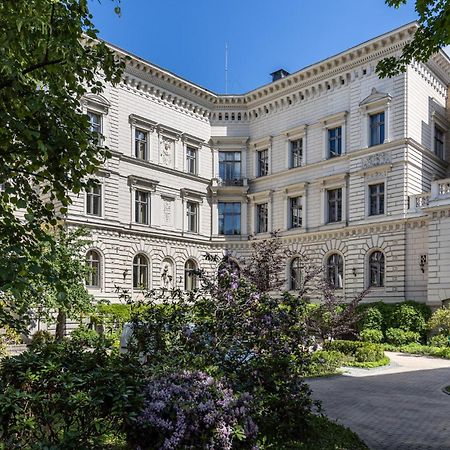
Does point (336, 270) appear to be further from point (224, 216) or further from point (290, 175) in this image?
point (224, 216)

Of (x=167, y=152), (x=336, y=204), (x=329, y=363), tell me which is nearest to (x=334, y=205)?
(x=336, y=204)

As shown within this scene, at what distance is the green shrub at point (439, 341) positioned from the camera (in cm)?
2464

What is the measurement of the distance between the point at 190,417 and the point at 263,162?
1374 inches

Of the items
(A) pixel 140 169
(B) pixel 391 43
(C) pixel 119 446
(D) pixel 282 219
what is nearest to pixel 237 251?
(D) pixel 282 219

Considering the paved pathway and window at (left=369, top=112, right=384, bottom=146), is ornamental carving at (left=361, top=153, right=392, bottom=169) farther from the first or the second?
the paved pathway

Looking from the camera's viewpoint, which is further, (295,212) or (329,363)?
(295,212)

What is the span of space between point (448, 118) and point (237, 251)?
19.3 metres

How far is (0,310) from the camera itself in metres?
6.34

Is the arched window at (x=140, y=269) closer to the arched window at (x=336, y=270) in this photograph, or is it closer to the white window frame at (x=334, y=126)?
the arched window at (x=336, y=270)

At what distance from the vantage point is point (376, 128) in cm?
A: 3241

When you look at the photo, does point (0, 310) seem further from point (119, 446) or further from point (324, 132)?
point (324, 132)

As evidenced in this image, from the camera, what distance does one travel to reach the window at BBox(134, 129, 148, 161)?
113 feet

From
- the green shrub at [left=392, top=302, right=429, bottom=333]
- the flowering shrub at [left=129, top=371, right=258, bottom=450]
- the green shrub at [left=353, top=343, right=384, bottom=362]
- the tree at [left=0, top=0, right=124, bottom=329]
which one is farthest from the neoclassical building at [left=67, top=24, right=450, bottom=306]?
the flowering shrub at [left=129, top=371, right=258, bottom=450]

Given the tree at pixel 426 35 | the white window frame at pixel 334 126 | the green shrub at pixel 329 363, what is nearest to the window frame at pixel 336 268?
the white window frame at pixel 334 126
